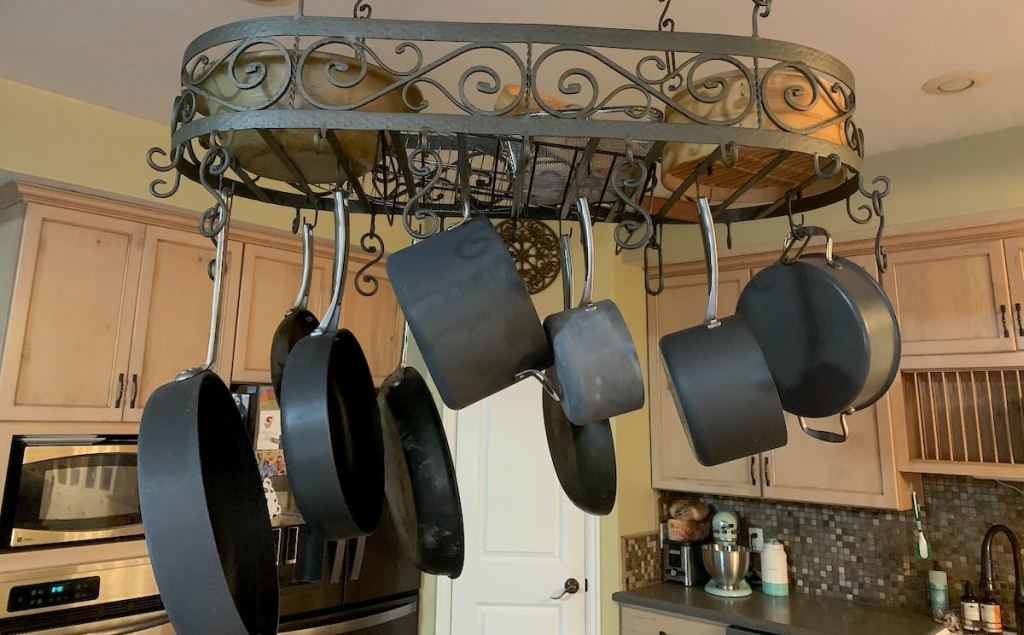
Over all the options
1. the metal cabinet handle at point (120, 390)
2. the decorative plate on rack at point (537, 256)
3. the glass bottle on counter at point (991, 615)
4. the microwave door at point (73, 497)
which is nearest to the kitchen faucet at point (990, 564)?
the glass bottle on counter at point (991, 615)

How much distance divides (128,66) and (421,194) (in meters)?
1.66

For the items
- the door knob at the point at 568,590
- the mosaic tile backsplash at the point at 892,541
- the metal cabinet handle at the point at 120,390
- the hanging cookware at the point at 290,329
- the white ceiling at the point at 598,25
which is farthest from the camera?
the door knob at the point at 568,590

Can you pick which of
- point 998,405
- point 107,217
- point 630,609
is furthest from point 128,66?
point 998,405

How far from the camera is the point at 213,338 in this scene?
69 cm

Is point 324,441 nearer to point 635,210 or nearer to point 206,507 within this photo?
point 206,507

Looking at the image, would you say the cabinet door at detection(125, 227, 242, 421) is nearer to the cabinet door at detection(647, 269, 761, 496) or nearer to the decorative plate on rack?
the decorative plate on rack

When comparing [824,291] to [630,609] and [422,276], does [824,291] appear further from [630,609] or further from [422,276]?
[630,609]

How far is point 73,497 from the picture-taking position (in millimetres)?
1960

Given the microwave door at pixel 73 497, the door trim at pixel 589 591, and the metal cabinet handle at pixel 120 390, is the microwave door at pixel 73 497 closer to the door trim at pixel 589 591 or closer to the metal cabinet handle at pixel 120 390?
the metal cabinet handle at pixel 120 390

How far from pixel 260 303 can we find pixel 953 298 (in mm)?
2494

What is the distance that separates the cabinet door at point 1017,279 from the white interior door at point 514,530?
166cm

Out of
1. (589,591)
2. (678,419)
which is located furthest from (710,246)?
(589,591)

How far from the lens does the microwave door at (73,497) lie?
6.14 feet

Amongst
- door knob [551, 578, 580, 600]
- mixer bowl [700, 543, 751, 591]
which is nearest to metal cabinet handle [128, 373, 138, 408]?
door knob [551, 578, 580, 600]
